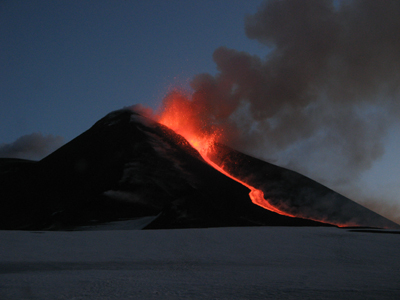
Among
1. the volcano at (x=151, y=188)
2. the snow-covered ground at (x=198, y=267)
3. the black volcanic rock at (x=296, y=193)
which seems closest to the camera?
the snow-covered ground at (x=198, y=267)

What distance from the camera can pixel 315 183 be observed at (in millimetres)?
70938

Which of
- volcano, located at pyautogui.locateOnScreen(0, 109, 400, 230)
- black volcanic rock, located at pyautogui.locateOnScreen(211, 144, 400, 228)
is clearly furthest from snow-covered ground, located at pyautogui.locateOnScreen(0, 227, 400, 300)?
black volcanic rock, located at pyautogui.locateOnScreen(211, 144, 400, 228)

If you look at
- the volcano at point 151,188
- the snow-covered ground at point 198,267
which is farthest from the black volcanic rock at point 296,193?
the snow-covered ground at point 198,267

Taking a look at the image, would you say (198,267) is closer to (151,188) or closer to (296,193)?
(151,188)

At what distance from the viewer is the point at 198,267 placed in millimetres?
16078

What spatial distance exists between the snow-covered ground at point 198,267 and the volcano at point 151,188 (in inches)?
619

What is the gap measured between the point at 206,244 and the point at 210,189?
86.8 feet

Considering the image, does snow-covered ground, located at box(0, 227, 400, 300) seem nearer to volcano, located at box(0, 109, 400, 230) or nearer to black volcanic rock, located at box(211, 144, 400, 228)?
volcano, located at box(0, 109, 400, 230)

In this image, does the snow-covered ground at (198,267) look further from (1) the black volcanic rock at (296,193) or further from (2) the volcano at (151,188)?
(1) the black volcanic rock at (296,193)

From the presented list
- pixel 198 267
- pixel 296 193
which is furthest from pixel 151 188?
pixel 198 267

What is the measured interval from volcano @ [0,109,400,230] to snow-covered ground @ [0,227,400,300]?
15.7m

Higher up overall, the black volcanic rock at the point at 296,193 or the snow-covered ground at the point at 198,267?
the black volcanic rock at the point at 296,193

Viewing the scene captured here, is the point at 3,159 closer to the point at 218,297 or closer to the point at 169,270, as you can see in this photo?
the point at 169,270

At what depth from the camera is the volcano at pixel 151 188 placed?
45.1m
